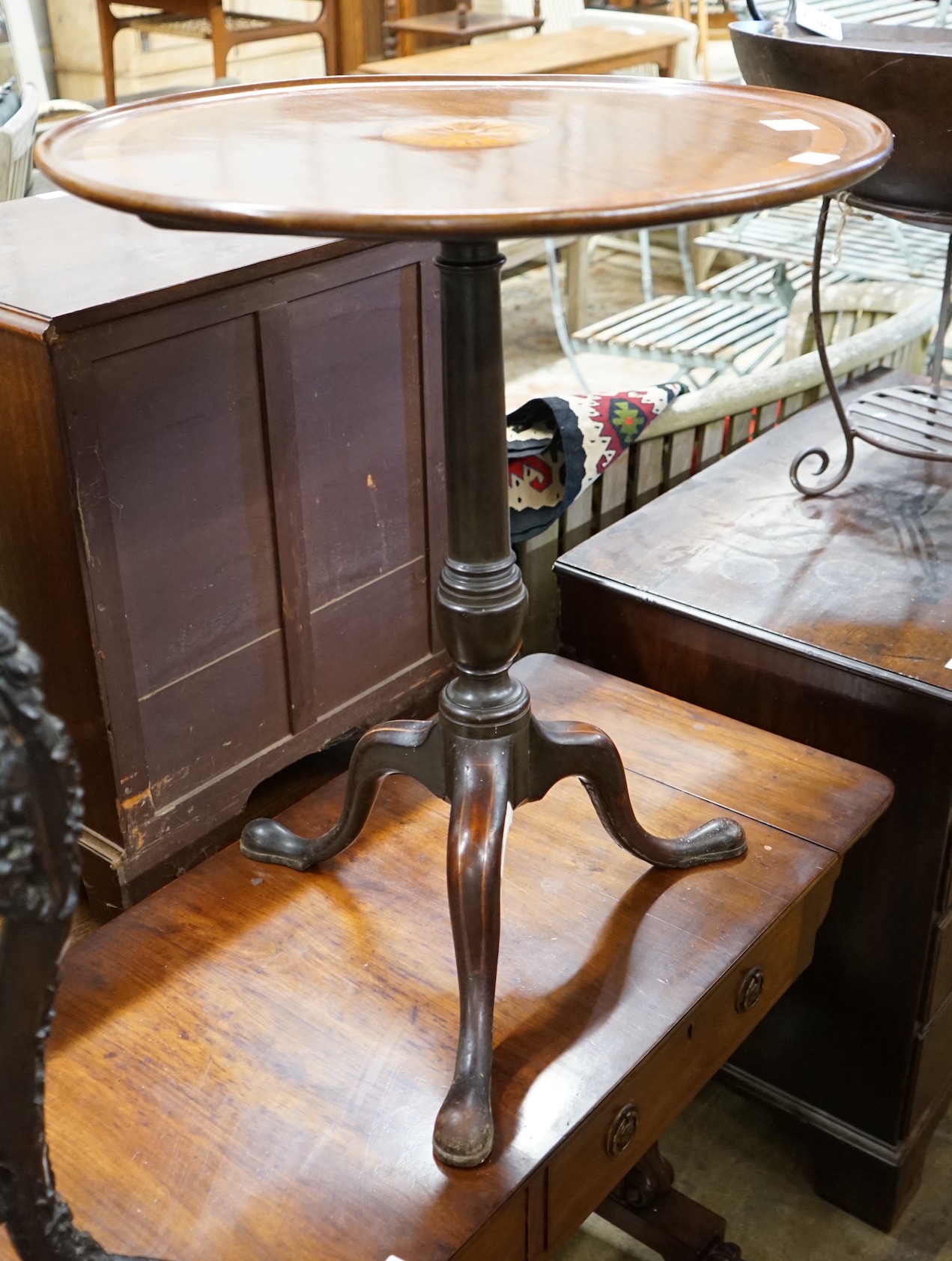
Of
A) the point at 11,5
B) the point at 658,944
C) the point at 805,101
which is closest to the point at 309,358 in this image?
the point at 805,101

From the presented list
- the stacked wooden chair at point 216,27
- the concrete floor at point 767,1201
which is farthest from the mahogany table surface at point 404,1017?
the stacked wooden chair at point 216,27

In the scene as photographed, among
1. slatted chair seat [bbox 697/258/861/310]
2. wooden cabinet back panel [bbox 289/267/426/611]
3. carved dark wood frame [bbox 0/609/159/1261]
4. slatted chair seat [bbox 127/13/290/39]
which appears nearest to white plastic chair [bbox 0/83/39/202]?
wooden cabinet back panel [bbox 289/267/426/611]

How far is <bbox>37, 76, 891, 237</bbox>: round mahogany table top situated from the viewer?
32.4 inches

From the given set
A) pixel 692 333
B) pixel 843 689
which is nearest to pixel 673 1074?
pixel 843 689

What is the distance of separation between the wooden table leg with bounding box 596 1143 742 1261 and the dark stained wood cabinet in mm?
743

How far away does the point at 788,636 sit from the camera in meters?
1.65

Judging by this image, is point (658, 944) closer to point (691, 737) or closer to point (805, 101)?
point (691, 737)

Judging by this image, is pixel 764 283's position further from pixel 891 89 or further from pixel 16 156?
pixel 891 89

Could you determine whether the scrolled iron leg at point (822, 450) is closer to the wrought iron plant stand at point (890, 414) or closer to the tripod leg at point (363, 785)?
the wrought iron plant stand at point (890, 414)

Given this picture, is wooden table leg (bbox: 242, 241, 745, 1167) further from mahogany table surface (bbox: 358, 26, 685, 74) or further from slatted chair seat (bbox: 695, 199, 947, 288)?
mahogany table surface (bbox: 358, 26, 685, 74)

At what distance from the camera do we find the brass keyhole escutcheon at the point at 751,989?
135 cm

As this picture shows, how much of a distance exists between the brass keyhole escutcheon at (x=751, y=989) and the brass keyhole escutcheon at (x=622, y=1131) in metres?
0.20

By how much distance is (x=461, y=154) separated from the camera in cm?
103

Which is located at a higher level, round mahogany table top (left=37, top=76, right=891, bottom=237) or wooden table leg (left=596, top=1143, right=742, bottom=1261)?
round mahogany table top (left=37, top=76, right=891, bottom=237)
